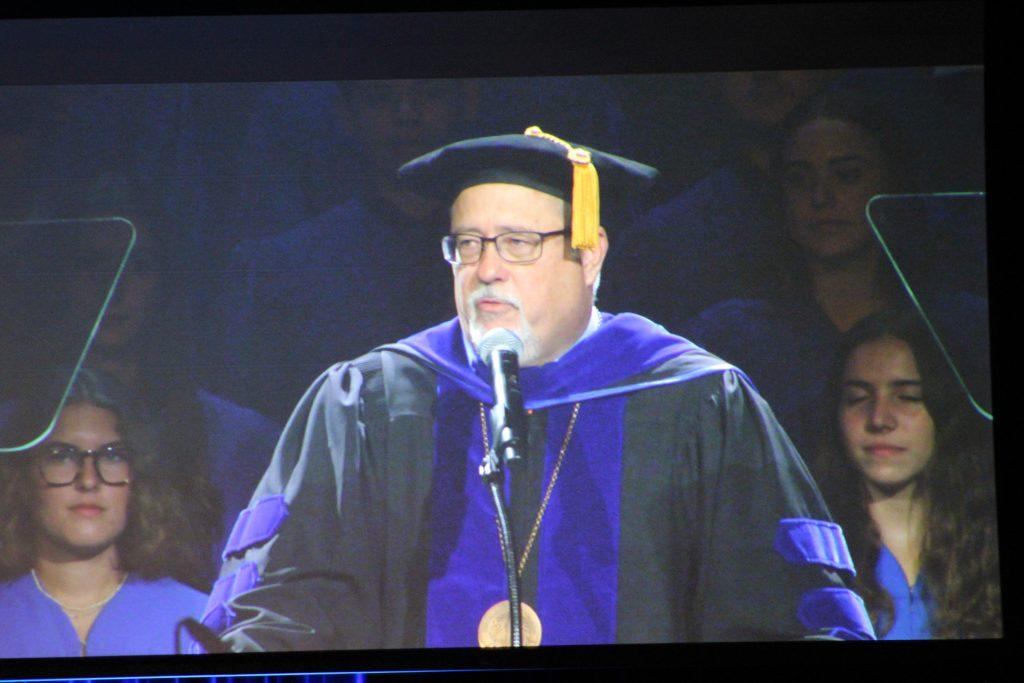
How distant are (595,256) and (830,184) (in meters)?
0.77

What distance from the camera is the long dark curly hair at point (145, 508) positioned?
3502 mm

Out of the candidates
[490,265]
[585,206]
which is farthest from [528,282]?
[585,206]

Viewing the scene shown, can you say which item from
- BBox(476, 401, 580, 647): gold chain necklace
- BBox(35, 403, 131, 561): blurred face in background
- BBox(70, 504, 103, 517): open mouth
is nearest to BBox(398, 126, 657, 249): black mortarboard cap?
BBox(476, 401, 580, 647): gold chain necklace

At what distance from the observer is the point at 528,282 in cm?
361

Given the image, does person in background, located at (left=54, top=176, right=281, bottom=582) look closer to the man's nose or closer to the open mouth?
the open mouth

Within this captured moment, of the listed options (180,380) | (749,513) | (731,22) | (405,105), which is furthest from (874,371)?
(180,380)

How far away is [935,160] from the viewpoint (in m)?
3.66

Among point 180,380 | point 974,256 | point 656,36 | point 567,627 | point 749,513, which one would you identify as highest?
point 656,36

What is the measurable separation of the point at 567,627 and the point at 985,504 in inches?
52.9

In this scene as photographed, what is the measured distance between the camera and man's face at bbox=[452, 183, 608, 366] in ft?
11.8

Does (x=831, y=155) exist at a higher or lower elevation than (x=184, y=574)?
higher

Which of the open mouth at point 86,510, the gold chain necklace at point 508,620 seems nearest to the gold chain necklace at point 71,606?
the open mouth at point 86,510

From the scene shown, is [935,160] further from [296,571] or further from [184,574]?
[184,574]

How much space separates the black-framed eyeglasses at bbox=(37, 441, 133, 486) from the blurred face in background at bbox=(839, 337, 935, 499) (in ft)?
7.14
